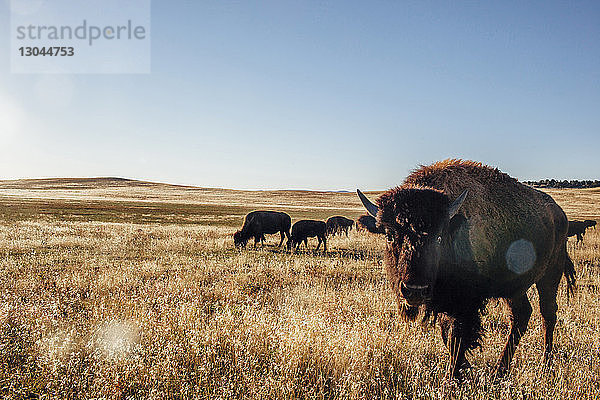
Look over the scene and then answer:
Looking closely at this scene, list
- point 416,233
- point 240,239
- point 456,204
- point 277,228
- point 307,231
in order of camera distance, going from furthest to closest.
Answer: point 277,228
point 307,231
point 240,239
point 456,204
point 416,233

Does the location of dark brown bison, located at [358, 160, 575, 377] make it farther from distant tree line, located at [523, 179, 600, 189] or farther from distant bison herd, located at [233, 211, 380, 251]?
distant tree line, located at [523, 179, 600, 189]

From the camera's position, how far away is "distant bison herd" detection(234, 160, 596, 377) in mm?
3830

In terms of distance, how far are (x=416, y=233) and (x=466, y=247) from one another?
0.98 metres

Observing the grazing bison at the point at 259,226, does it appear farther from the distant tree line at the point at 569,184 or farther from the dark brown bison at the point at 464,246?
the distant tree line at the point at 569,184

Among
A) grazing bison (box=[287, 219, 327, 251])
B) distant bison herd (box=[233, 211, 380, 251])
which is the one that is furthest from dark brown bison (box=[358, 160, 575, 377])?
grazing bison (box=[287, 219, 327, 251])

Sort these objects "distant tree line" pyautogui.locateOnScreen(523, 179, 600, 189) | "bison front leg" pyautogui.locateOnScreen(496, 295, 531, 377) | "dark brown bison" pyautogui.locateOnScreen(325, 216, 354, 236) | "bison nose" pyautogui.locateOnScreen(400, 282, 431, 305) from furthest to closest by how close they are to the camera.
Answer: "distant tree line" pyautogui.locateOnScreen(523, 179, 600, 189) → "dark brown bison" pyautogui.locateOnScreen(325, 216, 354, 236) → "bison front leg" pyautogui.locateOnScreen(496, 295, 531, 377) → "bison nose" pyautogui.locateOnScreen(400, 282, 431, 305)

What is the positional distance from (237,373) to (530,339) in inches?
186

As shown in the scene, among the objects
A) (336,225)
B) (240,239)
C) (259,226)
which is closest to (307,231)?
Result: (259,226)

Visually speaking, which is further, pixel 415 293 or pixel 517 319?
pixel 517 319

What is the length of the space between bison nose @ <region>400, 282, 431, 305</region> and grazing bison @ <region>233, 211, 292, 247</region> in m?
15.3

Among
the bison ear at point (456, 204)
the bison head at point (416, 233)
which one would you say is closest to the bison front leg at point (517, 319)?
the bison head at point (416, 233)

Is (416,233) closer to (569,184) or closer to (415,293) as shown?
(415,293)

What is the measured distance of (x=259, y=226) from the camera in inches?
790

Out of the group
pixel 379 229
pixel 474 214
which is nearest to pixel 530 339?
pixel 474 214
